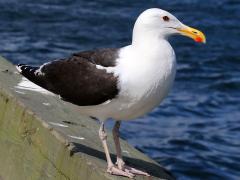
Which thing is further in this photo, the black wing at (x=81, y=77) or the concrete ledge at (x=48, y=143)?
the black wing at (x=81, y=77)

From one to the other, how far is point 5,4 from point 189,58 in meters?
4.12

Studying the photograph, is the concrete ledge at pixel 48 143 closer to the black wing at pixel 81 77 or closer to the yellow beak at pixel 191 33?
the black wing at pixel 81 77

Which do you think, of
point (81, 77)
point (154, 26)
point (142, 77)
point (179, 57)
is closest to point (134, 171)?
point (142, 77)

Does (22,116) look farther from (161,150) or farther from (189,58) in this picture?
(189,58)

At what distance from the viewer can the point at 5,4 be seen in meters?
14.8

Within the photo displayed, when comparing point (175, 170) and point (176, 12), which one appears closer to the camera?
point (175, 170)

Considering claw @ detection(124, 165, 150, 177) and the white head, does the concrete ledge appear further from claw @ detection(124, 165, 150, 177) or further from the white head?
the white head

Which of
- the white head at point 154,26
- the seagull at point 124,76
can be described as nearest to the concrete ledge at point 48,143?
the seagull at point 124,76

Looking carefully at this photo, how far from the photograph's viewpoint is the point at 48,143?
13.3 feet

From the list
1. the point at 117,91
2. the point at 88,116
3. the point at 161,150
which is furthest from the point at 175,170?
the point at 117,91

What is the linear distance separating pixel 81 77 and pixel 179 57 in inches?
320

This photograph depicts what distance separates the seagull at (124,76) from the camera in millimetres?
4227

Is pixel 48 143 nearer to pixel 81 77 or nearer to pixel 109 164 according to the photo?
pixel 109 164

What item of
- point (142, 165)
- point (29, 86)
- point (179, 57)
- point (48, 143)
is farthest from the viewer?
point (179, 57)
